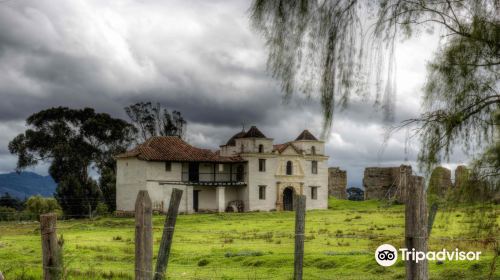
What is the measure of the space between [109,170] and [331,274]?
41.1 meters

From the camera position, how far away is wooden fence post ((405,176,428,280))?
5.67 meters

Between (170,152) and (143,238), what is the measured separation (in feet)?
138

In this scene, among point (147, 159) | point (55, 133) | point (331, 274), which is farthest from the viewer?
point (55, 133)

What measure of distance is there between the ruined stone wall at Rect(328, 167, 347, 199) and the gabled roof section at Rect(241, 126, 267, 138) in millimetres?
16159

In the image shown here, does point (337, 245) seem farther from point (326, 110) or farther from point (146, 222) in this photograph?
point (326, 110)

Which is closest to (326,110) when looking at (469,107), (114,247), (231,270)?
→ (469,107)

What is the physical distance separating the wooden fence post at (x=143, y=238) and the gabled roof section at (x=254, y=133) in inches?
1749

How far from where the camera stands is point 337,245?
17.6 m

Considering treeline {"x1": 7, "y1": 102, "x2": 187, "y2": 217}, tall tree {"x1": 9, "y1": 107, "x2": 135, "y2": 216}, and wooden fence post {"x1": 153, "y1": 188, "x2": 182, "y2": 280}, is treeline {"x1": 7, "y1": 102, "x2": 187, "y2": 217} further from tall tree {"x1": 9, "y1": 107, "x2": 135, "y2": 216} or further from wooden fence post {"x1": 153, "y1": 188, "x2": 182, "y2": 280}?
wooden fence post {"x1": 153, "y1": 188, "x2": 182, "y2": 280}

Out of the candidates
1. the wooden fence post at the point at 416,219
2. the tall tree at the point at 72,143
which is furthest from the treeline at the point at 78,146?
the wooden fence post at the point at 416,219

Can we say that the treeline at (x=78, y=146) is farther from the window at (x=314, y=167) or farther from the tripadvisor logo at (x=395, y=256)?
the tripadvisor logo at (x=395, y=256)

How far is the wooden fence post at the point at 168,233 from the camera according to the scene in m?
8.39

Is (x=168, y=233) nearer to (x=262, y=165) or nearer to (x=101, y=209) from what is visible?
(x=101, y=209)

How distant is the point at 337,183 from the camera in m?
65.4
